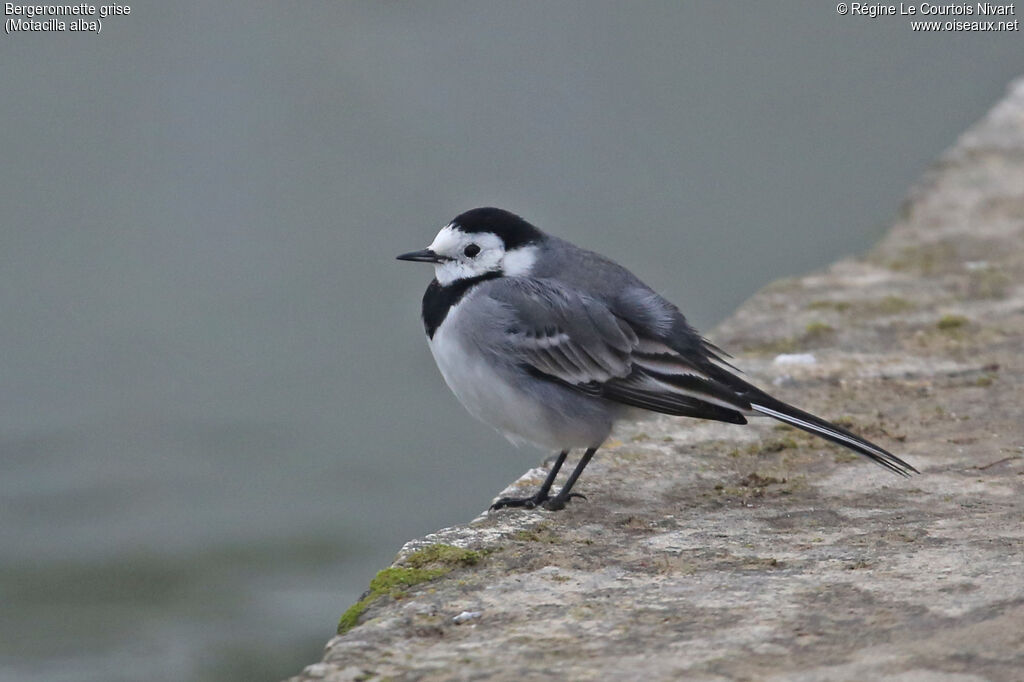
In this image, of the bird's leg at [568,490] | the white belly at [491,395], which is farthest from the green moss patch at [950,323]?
the white belly at [491,395]

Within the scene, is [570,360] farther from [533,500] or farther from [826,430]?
[826,430]

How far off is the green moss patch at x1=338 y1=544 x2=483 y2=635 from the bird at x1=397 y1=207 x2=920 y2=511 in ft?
2.26

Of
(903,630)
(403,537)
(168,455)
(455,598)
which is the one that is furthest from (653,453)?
(168,455)

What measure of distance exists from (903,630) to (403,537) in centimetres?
453

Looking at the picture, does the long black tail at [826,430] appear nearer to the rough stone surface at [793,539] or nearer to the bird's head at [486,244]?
the rough stone surface at [793,539]

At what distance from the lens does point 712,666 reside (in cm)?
318

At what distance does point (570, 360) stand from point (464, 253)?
711mm

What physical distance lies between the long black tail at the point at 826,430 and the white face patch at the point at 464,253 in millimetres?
1232

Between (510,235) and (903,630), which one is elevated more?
(510,235)

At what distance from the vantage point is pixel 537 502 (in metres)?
4.78

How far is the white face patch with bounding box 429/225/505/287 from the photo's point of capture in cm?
533

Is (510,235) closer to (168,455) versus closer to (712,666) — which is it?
(712,666)

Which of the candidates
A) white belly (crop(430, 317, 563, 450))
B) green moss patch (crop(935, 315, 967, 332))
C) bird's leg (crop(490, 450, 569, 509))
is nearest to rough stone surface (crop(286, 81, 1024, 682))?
green moss patch (crop(935, 315, 967, 332))

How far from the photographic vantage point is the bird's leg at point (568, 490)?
470cm
